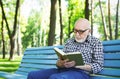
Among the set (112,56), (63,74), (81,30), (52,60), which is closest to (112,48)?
(112,56)


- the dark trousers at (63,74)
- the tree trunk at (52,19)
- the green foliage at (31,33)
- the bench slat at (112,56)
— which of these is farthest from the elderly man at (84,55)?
the green foliage at (31,33)

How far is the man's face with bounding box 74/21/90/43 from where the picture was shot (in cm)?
478

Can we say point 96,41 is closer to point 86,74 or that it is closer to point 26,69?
point 86,74

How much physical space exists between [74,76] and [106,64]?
68 centimetres

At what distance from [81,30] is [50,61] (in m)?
1.91

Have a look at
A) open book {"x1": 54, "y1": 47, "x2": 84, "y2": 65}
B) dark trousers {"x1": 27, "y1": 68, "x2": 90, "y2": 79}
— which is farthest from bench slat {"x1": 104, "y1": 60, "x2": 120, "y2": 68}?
open book {"x1": 54, "y1": 47, "x2": 84, "y2": 65}

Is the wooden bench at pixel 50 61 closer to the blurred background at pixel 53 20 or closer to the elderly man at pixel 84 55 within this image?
the elderly man at pixel 84 55

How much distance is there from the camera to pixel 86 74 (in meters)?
4.64

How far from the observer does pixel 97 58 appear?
4746 mm

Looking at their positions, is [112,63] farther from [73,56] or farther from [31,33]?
[31,33]

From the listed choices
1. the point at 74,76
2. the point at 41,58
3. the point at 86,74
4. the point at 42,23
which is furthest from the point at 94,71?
the point at 42,23

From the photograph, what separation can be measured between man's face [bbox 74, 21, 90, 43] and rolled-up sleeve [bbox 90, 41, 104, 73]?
201mm

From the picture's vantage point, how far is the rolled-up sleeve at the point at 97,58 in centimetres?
471

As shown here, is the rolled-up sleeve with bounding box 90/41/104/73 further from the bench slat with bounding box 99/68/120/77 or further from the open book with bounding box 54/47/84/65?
the open book with bounding box 54/47/84/65
